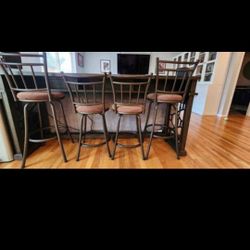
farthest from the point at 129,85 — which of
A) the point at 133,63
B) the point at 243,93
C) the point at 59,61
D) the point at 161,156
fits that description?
the point at 133,63

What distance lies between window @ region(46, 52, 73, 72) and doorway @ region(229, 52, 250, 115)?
5.19 metres

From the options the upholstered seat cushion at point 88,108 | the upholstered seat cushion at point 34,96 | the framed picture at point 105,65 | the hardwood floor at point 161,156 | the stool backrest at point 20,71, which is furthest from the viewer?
the framed picture at point 105,65

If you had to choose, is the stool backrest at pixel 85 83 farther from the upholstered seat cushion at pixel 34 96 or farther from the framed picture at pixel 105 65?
the framed picture at pixel 105 65

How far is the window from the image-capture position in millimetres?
3234

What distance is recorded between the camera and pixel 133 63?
19.0 feet

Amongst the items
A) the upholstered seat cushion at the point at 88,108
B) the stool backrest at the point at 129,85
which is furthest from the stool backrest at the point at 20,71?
the stool backrest at the point at 129,85

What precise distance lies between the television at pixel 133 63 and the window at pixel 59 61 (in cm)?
221

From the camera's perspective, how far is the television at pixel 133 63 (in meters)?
5.68

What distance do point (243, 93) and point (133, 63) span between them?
4.05 m

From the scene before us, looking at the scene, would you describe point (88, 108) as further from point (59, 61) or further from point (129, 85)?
point (59, 61)

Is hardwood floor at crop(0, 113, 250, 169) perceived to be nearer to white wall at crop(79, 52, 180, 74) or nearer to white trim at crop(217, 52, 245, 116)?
white trim at crop(217, 52, 245, 116)
